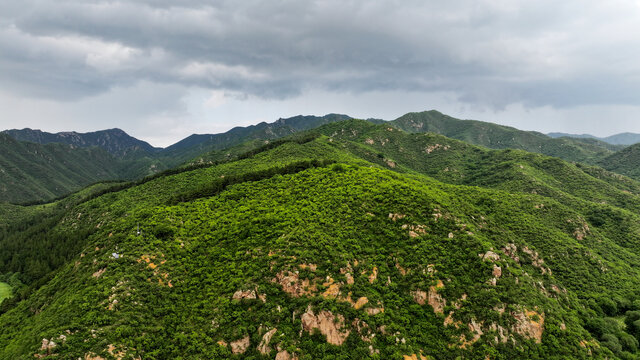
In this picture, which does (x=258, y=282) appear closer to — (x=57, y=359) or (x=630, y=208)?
(x=57, y=359)

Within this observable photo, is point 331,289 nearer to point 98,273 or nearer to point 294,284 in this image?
point 294,284

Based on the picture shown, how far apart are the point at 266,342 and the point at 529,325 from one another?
4585 centimetres

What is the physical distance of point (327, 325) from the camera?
137 feet

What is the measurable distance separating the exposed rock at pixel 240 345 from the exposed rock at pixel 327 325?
8.95 meters

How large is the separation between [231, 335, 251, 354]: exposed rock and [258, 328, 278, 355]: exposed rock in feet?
6.99

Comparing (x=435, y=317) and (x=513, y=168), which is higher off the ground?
(x=513, y=168)

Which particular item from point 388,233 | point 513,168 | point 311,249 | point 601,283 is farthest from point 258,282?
point 513,168

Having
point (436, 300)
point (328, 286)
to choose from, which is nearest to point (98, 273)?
point (328, 286)

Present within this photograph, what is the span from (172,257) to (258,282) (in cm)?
2189

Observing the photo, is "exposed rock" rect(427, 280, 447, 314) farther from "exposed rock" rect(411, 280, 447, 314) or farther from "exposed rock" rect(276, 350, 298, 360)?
"exposed rock" rect(276, 350, 298, 360)

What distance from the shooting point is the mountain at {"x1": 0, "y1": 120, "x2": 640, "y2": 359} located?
39.8 meters

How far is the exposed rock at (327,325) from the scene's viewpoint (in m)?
41.0

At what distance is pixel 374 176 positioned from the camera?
A: 274ft

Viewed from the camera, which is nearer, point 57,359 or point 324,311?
point 57,359
